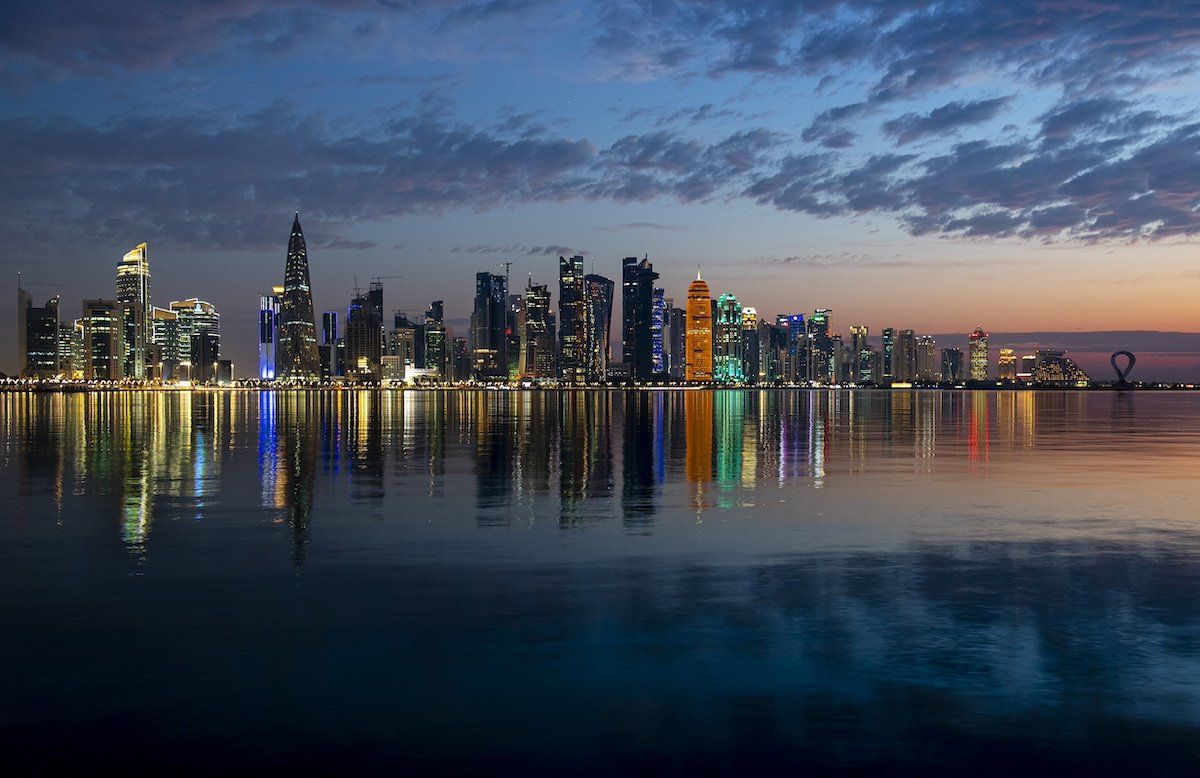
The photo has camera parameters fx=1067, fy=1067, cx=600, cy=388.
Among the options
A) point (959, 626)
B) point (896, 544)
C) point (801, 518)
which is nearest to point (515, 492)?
point (801, 518)

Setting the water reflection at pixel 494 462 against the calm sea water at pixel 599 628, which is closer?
the calm sea water at pixel 599 628

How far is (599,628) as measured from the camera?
16562 millimetres

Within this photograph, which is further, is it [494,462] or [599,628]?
[494,462]

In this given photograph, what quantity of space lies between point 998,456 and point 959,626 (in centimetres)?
4020

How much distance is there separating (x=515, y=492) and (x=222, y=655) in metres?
21.1

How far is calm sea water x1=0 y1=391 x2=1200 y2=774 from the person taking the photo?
1166 centimetres

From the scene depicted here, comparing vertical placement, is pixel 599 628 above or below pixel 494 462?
above

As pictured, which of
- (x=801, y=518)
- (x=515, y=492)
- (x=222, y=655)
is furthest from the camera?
(x=515, y=492)

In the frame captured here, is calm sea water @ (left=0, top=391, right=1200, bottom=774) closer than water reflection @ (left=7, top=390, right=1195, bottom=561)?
Yes

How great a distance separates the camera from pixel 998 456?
54156 millimetres

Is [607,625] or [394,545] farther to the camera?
[394,545]

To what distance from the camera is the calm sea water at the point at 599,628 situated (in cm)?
1166

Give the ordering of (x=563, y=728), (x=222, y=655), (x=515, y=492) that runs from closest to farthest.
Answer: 1. (x=563, y=728)
2. (x=222, y=655)
3. (x=515, y=492)

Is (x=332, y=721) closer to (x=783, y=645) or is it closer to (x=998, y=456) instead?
(x=783, y=645)
